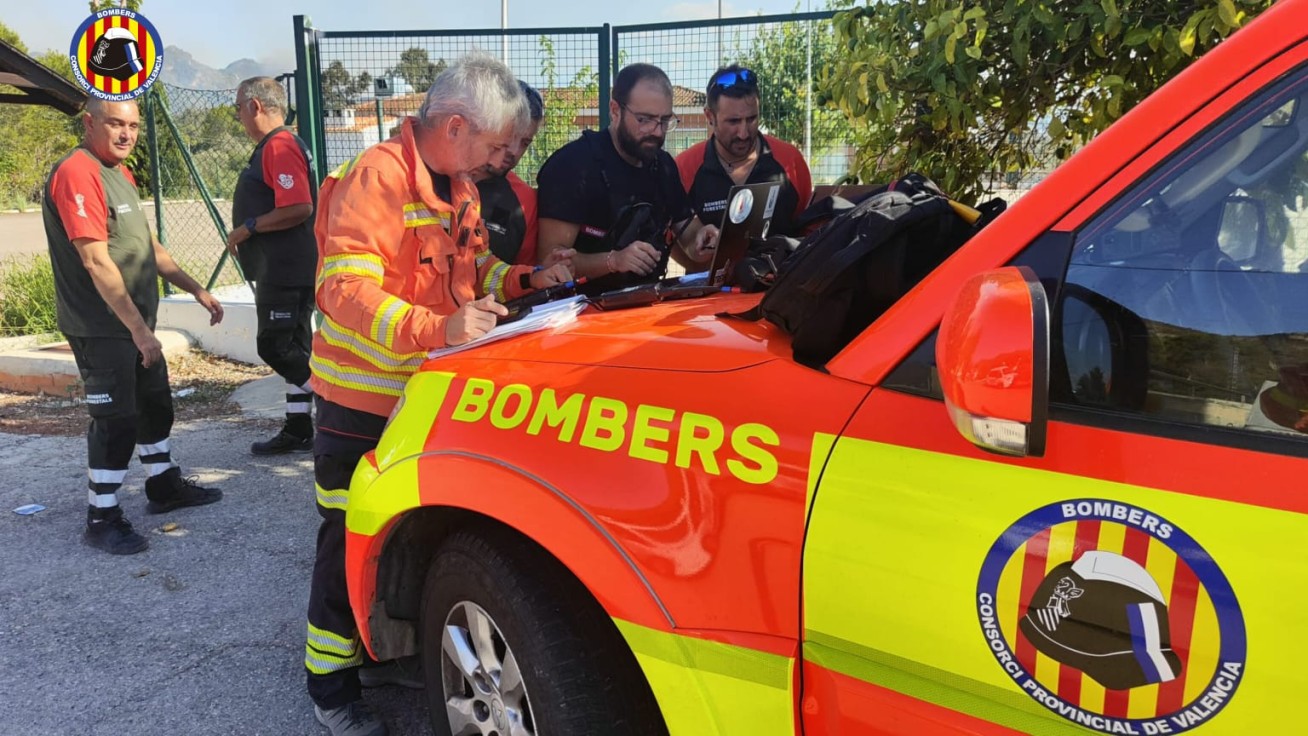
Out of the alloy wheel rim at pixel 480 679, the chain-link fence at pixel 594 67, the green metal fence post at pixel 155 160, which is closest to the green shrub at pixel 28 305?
the green metal fence post at pixel 155 160

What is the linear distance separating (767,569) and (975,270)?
57 cm

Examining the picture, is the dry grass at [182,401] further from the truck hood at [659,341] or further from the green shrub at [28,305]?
the truck hood at [659,341]

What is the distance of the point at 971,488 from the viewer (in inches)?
49.1

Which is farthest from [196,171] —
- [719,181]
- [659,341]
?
[659,341]

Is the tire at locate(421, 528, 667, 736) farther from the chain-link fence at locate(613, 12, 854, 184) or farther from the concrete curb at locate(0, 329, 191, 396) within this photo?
the concrete curb at locate(0, 329, 191, 396)

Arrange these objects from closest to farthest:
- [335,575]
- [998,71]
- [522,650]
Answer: [522,650]
[335,575]
[998,71]

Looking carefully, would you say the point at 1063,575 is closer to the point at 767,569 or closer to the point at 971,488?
the point at 971,488

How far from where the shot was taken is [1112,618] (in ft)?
3.76

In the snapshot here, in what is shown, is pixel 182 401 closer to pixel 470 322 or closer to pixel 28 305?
pixel 28 305

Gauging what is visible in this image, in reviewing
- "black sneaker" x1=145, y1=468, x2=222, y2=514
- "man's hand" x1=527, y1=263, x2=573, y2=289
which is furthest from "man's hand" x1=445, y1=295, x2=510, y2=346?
"black sneaker" x1=145, y1=468, x2=222, y2=514

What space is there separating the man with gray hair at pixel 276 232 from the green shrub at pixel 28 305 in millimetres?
4350

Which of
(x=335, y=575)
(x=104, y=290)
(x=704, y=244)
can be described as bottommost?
(x=335, y=575)

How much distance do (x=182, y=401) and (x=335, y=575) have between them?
4.92 metres

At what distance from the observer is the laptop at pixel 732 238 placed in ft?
8.20
